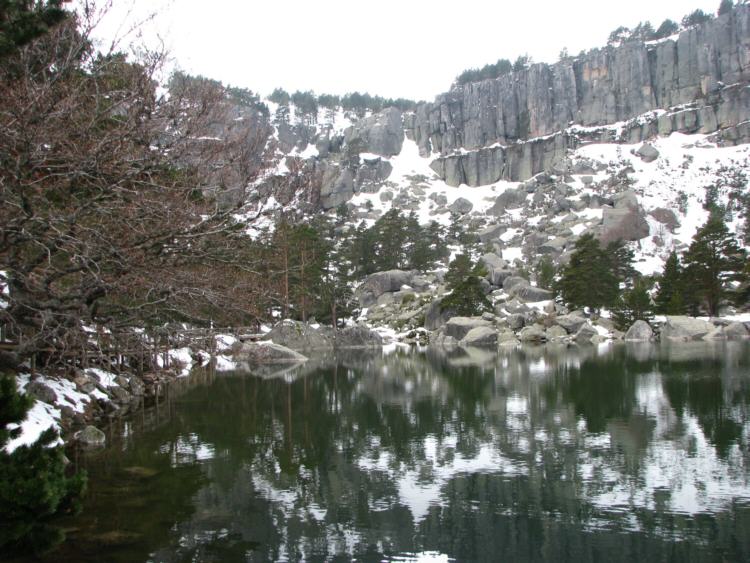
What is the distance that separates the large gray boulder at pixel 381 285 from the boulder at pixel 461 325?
19.4 meters

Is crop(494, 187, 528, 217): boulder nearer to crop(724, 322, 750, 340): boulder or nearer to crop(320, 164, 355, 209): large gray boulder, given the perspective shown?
crop(320, 164, 355, 209): large gray boulder

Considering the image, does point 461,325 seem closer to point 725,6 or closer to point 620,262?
point 620,262

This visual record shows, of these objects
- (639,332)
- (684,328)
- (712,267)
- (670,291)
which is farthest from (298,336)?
(712,267)

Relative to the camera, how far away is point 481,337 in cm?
4672

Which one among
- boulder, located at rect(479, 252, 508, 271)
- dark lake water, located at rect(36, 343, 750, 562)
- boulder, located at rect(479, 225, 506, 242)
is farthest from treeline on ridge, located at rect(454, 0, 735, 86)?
dark lake water, located at rect(36, 343, 750, 562)

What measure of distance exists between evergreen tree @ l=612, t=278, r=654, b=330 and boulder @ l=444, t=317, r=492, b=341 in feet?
33.0

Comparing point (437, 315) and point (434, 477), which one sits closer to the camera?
point (434, 477)

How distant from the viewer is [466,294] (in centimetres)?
5228

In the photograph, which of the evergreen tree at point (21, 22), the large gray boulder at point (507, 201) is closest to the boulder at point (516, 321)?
the evergreen tree at point (21, 22)

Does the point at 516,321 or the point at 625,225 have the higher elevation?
the point at 625,225

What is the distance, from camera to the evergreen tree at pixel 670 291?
1921 inches

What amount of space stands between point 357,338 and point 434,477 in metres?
38.7

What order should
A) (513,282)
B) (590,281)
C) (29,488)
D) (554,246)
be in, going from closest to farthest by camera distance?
(29,488) → (590,281) → (513,282) → (554,246)

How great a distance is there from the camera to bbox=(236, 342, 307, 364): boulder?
37.7 meters
